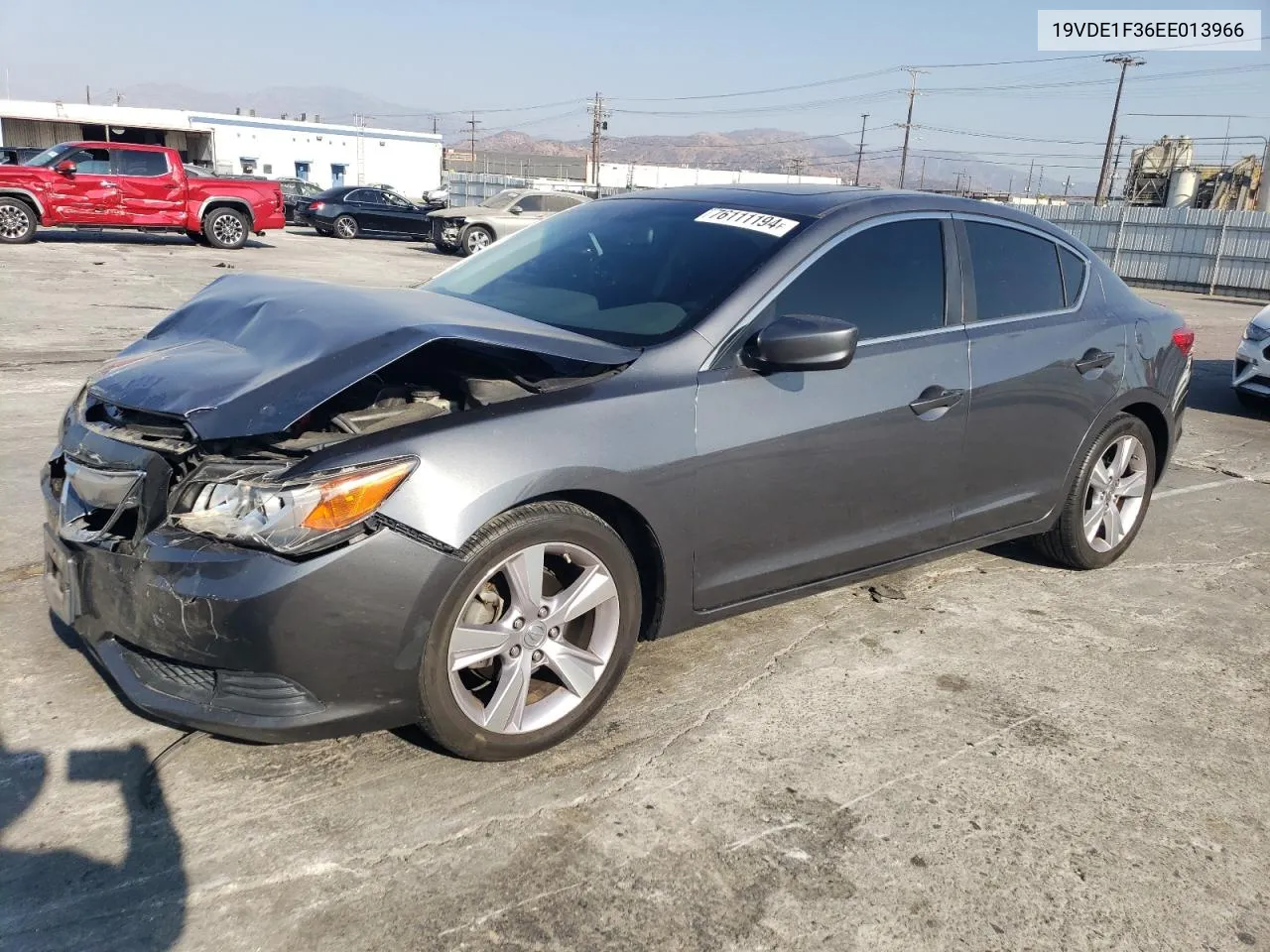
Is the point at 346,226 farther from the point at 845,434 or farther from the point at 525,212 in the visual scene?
the point at 845,434

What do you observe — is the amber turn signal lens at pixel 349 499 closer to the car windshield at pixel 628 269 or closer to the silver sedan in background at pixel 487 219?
the car windshield at pixel 628 269

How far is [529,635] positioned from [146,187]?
19293 millimetres

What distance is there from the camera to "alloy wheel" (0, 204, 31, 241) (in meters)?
18.3

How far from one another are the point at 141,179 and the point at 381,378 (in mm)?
18721

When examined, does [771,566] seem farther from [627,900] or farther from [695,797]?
[627,900]

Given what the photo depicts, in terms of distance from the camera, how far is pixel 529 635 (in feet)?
9.48

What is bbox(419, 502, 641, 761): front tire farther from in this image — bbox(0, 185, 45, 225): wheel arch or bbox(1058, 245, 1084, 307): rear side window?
bbox(0, 185, 45, 225): wheel arch

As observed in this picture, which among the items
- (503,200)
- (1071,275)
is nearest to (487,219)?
(503,200)

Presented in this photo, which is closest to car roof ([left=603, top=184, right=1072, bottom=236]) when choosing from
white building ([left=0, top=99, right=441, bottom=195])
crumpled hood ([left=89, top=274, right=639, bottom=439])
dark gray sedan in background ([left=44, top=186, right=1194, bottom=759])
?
dark gray sedan in background ([left=44, top=186, right=1194, bottom=759])

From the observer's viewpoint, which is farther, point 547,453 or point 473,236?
point 473,236

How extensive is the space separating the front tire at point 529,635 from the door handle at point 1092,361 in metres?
2.37

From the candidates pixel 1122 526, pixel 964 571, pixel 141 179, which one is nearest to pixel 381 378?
pixel 964 571

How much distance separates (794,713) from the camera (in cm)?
332

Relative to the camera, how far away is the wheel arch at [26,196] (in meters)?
18.2
